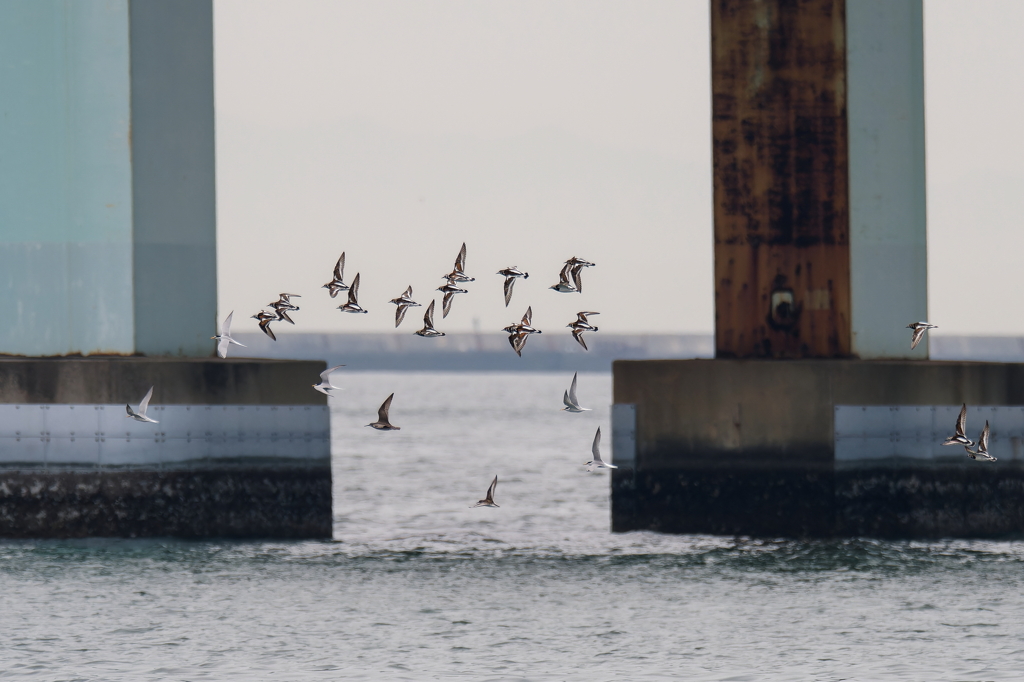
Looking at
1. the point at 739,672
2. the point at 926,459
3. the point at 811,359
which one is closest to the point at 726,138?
the point at 811,359

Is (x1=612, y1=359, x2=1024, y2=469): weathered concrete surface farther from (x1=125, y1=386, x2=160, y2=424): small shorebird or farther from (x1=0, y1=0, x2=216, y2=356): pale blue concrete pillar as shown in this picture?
(x1=0, y1=0, x2=216, y2=356): pale blue concrete pillar

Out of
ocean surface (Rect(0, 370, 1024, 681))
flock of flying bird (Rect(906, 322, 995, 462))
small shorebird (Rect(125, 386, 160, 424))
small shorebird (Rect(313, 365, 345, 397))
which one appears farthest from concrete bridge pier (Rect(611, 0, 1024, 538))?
small shorebird (Rect(125, 386, 160, 424))

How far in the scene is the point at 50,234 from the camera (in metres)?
24.8

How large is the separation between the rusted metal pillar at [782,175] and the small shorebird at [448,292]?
717 centimetres

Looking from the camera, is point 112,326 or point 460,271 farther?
point 112,326

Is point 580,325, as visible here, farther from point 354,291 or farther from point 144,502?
point 144,502

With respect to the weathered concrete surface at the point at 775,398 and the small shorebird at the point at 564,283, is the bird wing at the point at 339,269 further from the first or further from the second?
the weathered concrete surface at the point at 775,398

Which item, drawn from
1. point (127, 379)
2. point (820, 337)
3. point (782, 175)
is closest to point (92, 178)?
point (127, 379)

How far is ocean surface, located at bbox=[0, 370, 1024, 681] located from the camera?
57.1 ft

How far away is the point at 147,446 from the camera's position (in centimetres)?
2447

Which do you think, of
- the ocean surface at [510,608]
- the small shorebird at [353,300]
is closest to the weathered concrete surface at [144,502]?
the ocean surface at [510,608]

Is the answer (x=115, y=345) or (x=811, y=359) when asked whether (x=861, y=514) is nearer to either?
(x=811, y=359)

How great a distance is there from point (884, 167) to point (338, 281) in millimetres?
10836

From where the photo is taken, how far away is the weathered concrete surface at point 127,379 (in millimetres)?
24266
